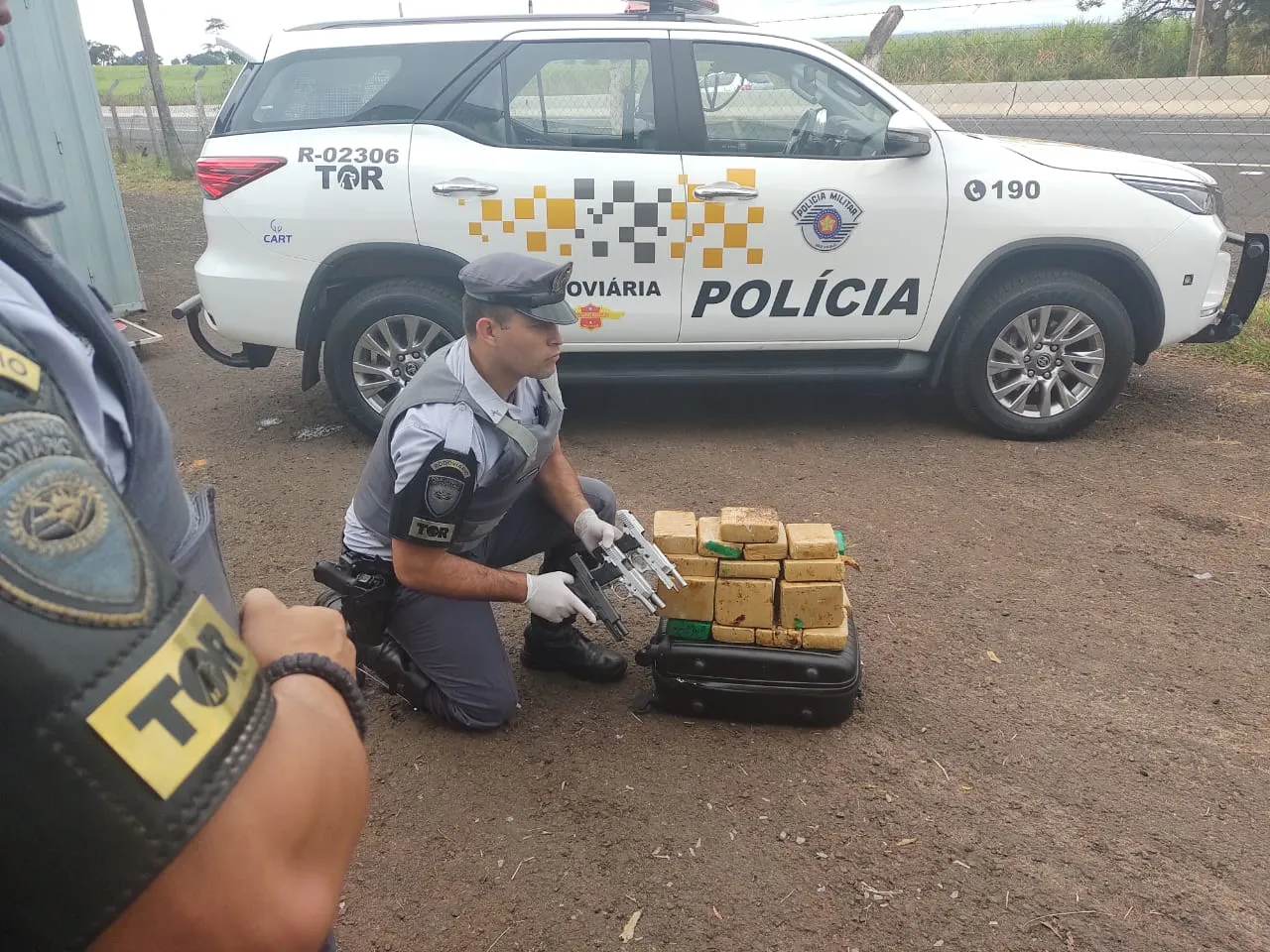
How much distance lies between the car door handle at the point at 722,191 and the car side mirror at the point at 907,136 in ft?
2.24

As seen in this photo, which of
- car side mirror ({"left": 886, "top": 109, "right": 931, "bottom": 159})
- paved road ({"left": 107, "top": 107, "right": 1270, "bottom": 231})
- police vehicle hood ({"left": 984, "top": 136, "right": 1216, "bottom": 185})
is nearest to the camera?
car side mirror ({"left": 886, "top": 109, "right": 931, "bottom": 159})

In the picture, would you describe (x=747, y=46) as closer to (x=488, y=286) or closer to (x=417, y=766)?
(x=488, y=286)

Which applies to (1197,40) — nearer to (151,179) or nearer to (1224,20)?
(1224,20)

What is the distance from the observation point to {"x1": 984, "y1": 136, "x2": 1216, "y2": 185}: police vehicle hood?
4676mm

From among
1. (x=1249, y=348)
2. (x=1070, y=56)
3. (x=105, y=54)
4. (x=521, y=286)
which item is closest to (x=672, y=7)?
(x=521, y=286)

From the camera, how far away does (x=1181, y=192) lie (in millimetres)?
4668

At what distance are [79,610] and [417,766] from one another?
7.41ft

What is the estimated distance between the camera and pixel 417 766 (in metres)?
2.73

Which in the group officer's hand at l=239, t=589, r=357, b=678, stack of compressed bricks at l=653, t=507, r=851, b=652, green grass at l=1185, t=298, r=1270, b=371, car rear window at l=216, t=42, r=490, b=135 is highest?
car rear window at l=216, t=42, r=490, b=135

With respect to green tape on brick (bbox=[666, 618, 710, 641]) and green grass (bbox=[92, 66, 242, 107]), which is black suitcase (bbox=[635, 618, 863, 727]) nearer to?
green tape on brick (bbox=[666, 618, 710, 641])

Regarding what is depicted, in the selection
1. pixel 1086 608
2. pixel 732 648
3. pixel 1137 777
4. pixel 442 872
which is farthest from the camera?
pixel 1086 608

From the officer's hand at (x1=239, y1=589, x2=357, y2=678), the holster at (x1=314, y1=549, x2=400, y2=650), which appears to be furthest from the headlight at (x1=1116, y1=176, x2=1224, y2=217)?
the officer's hand at (x1=239, y1=589, x2=357, y2=678)

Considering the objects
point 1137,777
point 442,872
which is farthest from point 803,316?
point 442,872

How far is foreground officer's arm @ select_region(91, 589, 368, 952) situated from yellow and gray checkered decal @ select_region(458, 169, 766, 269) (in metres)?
3.91
